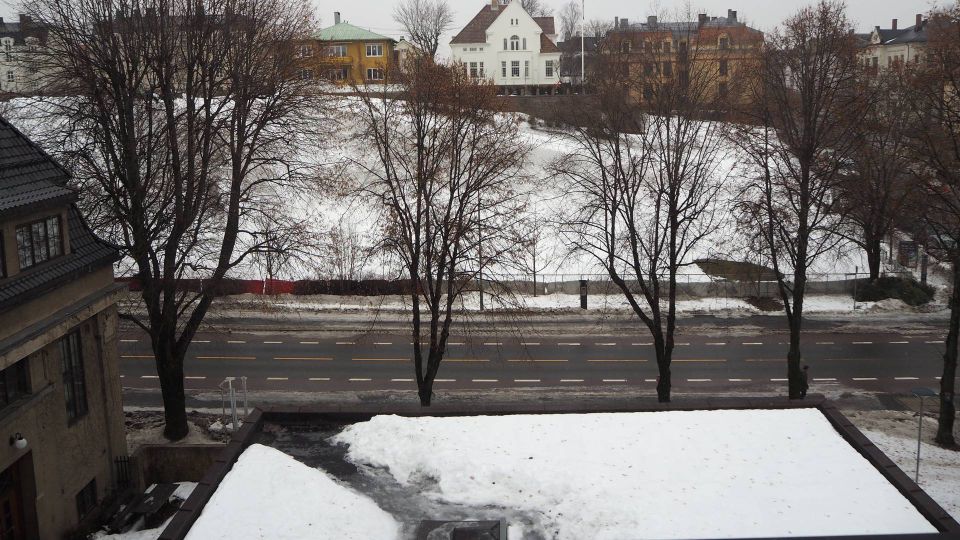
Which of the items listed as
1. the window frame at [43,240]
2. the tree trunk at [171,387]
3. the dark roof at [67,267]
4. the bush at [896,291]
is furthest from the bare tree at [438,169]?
the bush at [896,291]

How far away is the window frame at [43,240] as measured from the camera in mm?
17734

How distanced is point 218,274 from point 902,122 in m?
33.2

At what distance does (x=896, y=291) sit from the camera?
40250 mm

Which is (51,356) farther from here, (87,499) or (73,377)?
(87,499)

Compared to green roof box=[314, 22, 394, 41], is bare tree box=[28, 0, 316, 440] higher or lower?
lower

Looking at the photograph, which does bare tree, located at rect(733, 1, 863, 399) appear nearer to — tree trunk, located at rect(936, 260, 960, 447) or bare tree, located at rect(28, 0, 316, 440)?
tree trunk, located at rect(936, 260, 960, 447)

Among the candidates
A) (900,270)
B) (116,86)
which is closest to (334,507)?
(116,86)

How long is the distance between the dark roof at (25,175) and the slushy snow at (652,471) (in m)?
8.85

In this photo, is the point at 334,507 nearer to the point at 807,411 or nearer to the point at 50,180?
the point at 807,411

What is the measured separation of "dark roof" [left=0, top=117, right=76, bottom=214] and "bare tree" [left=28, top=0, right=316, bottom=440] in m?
2.08

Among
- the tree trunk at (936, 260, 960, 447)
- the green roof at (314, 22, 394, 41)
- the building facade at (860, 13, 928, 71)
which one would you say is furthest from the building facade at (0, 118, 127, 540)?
the building facade at (860, 13, 928, 71)

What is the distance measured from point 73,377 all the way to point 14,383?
8.59 feet

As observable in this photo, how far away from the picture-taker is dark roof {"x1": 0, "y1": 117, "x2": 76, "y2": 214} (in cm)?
1762

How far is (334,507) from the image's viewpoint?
13109 mm
